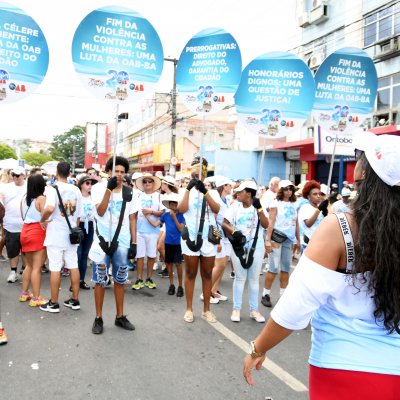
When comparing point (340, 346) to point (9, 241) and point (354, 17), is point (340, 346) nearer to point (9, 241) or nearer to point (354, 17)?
point (9, 241)

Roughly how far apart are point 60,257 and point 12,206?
79.7 inches

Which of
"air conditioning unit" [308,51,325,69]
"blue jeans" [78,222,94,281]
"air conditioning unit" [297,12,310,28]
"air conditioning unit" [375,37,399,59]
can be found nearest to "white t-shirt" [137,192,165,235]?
"blue jeans" [78,222,94,281]

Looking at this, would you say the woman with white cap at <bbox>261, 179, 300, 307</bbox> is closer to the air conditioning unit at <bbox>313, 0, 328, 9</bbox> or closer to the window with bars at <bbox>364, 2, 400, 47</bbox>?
the window with bars at <bbox>364, 2, 400, 47</bbox>

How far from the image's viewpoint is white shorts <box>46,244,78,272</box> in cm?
521

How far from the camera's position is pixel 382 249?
1490 millimetres

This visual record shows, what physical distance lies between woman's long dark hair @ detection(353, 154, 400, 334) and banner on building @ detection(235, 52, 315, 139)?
4373 mm

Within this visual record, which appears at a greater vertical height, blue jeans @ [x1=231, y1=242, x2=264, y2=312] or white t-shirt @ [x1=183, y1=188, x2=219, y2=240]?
white t-shirt @ [x1=183, y1=188, x2=219, y2=240]

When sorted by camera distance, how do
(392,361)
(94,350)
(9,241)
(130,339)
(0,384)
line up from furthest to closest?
(9,241) < (130,339) < (94,350) < (0,384) < (392,361)

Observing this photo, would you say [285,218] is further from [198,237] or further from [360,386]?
[360,386]

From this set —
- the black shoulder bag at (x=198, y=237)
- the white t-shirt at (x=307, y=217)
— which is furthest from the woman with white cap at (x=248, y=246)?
the white t-shirt at (x=307, y=217)

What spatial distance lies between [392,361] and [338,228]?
1.75ft

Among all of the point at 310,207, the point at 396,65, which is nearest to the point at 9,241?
the point at 310,207

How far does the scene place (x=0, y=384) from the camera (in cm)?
336

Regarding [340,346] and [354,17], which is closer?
[340,346]
